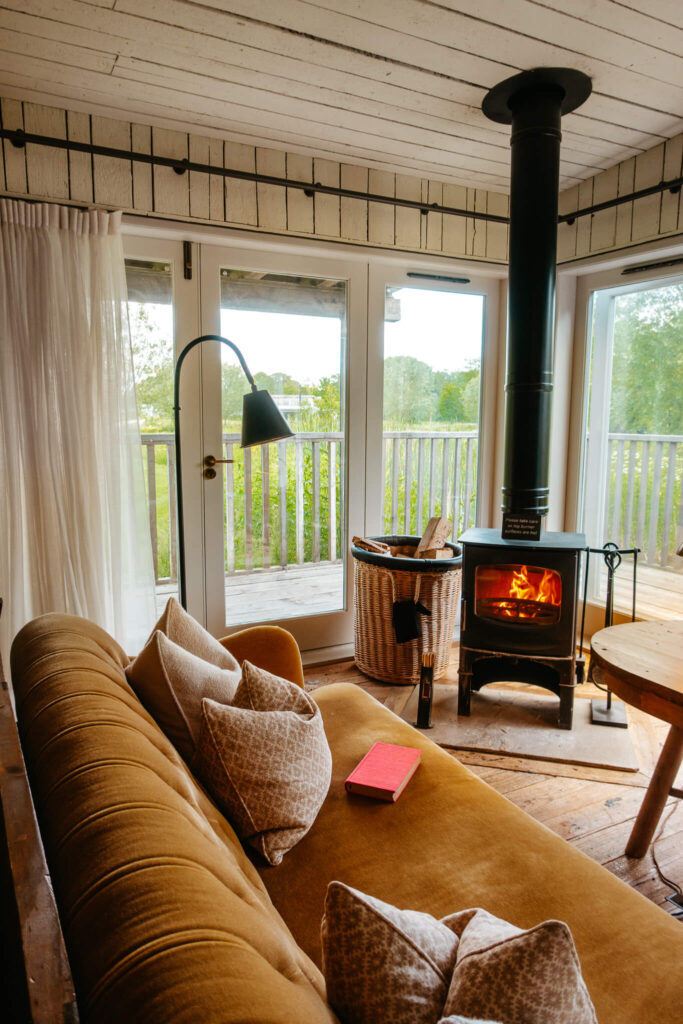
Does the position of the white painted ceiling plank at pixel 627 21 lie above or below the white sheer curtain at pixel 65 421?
above

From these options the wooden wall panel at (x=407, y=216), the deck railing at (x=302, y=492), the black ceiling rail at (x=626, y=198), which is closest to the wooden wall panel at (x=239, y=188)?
the wooden wall panel at (x=407, y=216)

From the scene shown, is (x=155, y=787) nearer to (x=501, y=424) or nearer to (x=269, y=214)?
(x=269, y=214)

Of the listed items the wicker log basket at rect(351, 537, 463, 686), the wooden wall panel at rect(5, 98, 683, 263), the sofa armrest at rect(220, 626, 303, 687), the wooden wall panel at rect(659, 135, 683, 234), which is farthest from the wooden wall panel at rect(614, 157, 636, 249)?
the sofa armrest at rect(220, 626, 303, 687)

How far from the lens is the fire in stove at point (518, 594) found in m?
2.69

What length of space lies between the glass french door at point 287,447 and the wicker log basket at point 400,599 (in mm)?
348

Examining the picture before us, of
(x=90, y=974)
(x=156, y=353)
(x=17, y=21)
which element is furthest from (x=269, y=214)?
(x=90, y=974)

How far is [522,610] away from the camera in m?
2.74

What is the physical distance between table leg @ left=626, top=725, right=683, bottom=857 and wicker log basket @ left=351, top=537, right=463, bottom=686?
48.9 inches

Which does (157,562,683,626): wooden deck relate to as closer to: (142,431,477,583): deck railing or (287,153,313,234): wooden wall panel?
(142,431,477,583): deck railing

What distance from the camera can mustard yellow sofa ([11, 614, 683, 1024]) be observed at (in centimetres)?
60

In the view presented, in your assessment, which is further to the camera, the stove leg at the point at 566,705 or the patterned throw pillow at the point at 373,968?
the stove leg at the point at 566,705

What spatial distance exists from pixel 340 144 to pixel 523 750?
8.78 feet

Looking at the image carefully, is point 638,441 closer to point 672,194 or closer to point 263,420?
point 672,194

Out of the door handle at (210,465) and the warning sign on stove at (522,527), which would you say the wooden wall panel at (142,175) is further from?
the warning sign on stove at (522,527)
